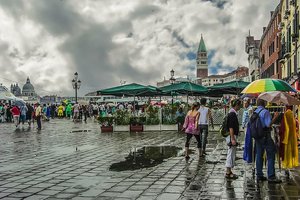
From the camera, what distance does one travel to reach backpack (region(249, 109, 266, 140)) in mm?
7730

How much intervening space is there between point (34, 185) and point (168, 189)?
2482mm

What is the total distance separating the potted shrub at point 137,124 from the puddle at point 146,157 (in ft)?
26.7

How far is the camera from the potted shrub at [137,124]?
21941 millimetres

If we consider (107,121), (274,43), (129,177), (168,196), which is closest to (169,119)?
(107,121)

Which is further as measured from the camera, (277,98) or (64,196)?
(277,98)

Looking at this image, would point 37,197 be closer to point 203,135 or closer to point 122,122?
point 203,135

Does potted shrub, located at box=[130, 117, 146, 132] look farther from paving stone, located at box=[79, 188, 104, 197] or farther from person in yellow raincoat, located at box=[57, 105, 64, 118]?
person in yellow raincoat, located at box=[57, 105, 64, 118]

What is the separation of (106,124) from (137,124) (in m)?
1.69

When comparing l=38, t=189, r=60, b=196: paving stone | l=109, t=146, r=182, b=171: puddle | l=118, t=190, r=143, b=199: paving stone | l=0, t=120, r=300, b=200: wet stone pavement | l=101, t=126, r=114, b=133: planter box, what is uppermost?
l=101, t=126, r=114, b=133: planter box

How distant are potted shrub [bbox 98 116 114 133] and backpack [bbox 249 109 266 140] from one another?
14863mm

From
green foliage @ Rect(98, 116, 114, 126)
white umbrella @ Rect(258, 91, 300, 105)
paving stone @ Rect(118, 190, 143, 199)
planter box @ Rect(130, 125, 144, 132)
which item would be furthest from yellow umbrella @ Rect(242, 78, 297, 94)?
green foliage @ Rect(98, 116, 114, 126)

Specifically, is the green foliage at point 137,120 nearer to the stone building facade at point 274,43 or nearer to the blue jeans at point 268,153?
the blue jeans at point 268,153

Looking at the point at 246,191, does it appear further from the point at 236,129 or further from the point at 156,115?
the point at 156,115

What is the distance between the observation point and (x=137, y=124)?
22.1 m
